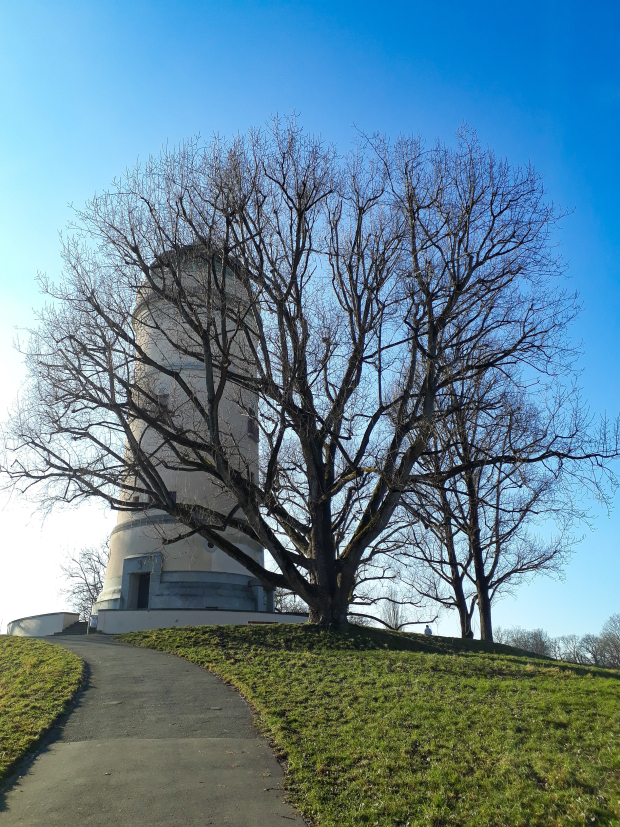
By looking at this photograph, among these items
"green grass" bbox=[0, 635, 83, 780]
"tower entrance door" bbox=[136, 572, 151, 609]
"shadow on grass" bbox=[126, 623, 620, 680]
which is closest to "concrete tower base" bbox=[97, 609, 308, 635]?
"tower entrance door" bbox=[136, 572, 151, 609]

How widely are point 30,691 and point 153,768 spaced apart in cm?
435

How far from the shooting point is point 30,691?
10.1 m

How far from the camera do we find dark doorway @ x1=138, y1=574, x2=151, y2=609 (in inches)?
955

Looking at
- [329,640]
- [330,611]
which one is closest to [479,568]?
[330,611]

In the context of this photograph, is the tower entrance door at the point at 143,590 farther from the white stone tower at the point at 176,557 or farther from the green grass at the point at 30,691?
the green grass at the point at 30,691

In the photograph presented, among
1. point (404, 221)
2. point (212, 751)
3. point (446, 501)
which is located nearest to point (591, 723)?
point (212, 751)

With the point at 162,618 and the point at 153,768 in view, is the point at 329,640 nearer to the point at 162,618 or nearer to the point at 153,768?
the point at 153,768

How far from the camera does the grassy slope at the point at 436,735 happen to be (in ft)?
19.2

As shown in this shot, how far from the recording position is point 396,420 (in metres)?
16.0

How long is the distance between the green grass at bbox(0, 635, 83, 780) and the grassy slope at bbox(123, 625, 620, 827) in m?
2.74

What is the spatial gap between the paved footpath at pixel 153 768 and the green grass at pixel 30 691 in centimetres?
27

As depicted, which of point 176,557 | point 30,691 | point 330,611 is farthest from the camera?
point 176,557

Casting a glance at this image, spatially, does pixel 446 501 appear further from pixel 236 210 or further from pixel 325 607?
pixel 236 210

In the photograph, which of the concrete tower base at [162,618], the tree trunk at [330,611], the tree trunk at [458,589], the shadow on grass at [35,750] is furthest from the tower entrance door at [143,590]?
the shadow on grass at [35,750]
